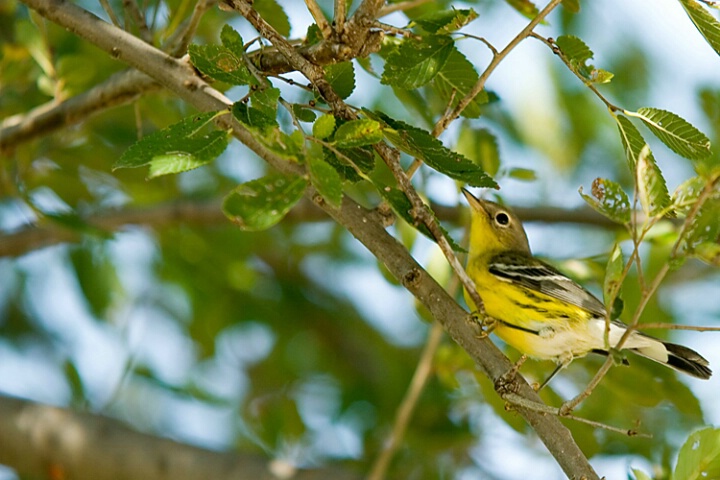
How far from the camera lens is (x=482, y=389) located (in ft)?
10.9

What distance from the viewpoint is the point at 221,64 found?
1903 millimetres

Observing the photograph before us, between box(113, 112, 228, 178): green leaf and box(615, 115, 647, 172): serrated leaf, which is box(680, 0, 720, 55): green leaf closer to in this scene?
box(615, 115, 647, 172): serrated leaf

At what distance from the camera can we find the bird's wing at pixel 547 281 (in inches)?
136

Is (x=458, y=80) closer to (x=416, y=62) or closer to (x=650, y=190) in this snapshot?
(x=416, y=62)

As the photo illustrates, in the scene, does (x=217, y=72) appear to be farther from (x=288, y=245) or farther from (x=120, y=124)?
(x=288, y=245)

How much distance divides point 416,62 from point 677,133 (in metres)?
0.62

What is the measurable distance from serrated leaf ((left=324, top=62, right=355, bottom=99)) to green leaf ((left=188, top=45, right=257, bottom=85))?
20 cm

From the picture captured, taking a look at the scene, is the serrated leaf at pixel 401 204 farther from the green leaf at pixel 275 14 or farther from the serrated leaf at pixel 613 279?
the green leaf at pixel 275 14

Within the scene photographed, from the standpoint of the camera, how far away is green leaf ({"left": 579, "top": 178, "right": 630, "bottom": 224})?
1857 mm

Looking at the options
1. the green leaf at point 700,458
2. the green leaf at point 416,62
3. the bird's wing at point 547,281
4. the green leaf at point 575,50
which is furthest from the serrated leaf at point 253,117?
the bird's wing at point 547,281

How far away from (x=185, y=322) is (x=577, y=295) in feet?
9.32

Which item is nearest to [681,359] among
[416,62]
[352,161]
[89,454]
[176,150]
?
[416,62]

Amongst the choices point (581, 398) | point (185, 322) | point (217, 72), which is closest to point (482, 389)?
point (581, 398)

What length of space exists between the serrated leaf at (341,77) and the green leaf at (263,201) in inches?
18.4
